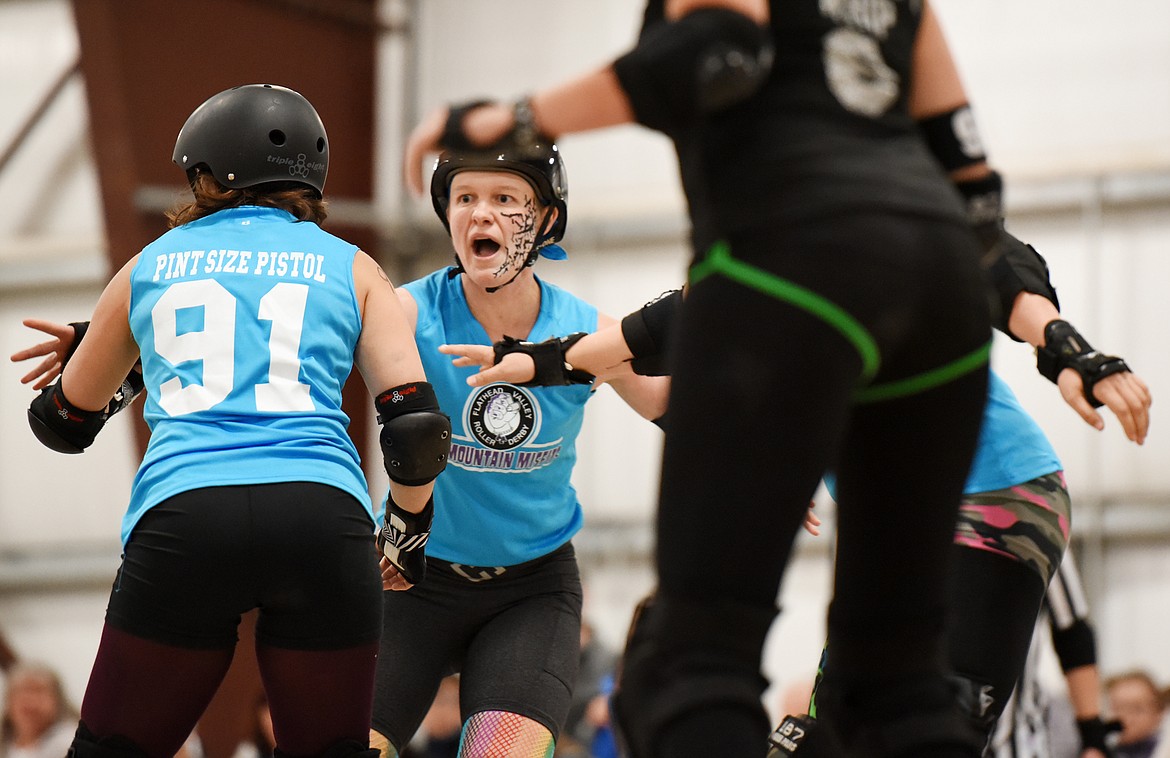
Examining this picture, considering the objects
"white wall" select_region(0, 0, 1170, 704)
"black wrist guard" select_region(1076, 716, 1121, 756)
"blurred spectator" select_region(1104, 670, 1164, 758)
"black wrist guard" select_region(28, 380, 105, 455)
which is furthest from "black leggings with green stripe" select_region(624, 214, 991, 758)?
"white wall" select_region(0, 0, 1170, 704)

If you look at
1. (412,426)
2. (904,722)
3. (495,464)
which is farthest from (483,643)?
(904,722)

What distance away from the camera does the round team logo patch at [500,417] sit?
3.42 metres

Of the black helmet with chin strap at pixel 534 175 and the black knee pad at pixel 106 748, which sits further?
the black helmet with chin strap at pixel 534 175

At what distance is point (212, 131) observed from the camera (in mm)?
2861

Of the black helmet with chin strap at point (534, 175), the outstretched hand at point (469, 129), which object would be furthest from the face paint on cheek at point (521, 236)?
the outstretched hand at point (469, 129)

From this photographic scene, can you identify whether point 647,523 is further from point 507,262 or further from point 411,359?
point 411,359

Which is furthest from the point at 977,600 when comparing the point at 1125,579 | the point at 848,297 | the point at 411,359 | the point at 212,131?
the point at 1125,579

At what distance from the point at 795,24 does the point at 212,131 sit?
1.44 metres

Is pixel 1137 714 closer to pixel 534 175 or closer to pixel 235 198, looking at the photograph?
pixel 534 175

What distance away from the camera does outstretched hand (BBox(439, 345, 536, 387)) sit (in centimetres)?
277

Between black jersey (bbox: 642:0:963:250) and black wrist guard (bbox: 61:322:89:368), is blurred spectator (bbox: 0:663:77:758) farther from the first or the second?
black jersey (bbox: 642:0:963:250)

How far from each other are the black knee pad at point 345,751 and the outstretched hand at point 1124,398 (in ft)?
4.82

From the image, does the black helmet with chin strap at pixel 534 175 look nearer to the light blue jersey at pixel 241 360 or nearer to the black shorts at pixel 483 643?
the black shorts at pixel 483 643

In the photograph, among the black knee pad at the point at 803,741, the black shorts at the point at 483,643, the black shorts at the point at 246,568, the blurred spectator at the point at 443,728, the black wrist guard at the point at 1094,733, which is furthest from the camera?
the blurred spectator at the point at 443,728
